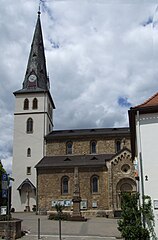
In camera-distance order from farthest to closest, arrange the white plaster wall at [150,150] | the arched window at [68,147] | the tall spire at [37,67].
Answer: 1. the tall spire at [37,67]
2. the arched window at [68,147]
3. the white plaster wall at [150,150]

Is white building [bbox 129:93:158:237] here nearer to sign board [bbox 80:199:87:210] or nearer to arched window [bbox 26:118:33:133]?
sign board [bbox 80:199:87:210]

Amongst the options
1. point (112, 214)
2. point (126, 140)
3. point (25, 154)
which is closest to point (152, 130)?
point (112, 214)

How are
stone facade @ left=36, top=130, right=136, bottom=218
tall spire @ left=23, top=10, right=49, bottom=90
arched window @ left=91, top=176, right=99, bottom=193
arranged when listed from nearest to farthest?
stone facade @ left=36, top=130, right=136, bottom=218, arched window @ left=91, top=176, right=99, bottom=193, tall spire @ left=23, top=10, right=49, bottom=90

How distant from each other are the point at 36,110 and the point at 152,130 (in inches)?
1444

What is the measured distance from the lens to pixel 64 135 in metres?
47.3

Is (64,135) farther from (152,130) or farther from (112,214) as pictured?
(152,130)

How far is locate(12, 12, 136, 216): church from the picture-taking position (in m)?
39.6

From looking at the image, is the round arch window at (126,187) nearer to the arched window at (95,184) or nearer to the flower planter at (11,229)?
the arched window at (95,184)

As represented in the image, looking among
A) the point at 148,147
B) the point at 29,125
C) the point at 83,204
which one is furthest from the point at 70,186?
the point at 148,147

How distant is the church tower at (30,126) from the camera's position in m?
44.5

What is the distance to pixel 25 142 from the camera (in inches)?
1884

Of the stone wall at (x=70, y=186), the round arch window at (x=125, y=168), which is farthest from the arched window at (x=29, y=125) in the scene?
the round arch window at (x=125, y=168)

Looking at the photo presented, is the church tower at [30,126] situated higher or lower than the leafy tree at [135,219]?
higher

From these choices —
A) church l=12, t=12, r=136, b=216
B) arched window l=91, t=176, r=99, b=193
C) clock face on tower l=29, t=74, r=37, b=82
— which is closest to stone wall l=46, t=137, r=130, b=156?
church l=12, t=12, r=136, b=216
